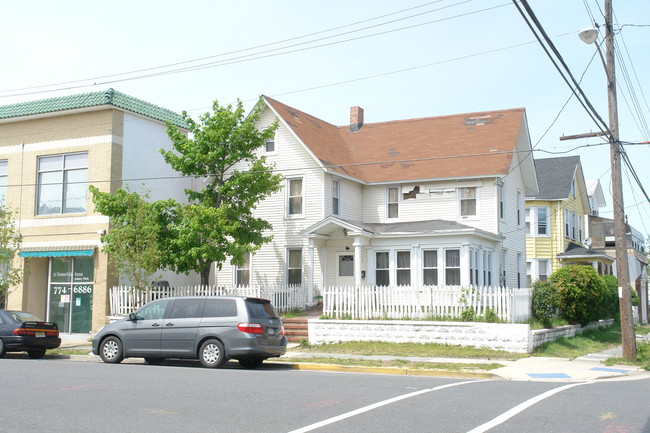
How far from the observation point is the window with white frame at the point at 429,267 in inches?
1016

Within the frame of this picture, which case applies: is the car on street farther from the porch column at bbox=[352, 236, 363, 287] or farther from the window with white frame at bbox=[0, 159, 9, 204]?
the porch column at bbox=[352, 236, 363, 287]

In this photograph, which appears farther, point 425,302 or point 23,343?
point 425,302

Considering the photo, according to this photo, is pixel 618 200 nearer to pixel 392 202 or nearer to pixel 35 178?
pixel 392 202

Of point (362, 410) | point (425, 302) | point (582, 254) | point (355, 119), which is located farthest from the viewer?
point (582, 254)

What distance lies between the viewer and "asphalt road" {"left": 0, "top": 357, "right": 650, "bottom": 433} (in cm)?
875

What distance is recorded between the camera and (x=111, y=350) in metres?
17.3

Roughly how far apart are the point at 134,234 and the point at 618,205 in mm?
14810

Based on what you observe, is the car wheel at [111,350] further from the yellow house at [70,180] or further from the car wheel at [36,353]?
the yellow house at [70,180]

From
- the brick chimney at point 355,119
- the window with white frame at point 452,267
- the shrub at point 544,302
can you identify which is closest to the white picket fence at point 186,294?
the window with white frame at point 452,267

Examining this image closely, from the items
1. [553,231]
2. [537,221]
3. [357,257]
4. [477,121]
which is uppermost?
[477,121]

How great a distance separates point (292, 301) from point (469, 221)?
7859mm

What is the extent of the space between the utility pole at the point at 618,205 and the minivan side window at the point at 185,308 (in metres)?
10.8

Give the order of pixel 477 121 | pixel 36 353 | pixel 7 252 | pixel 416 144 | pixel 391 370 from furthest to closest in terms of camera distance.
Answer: pixel 477 121 < pixel 416 144 < pixel 7 252 < pixel 36 353 < pixel 391 370

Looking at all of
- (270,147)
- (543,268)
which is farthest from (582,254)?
(270,147)
